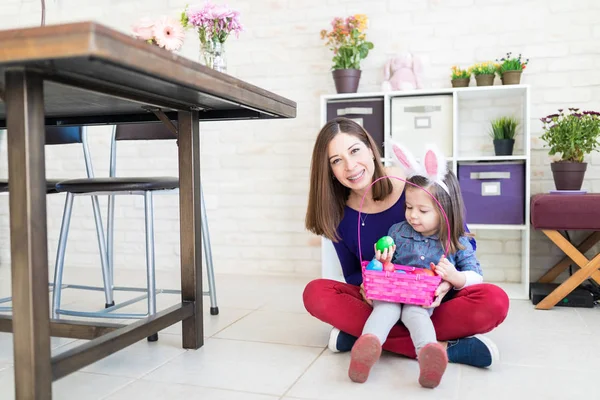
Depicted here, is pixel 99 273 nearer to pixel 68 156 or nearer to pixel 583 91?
pixel 68 156

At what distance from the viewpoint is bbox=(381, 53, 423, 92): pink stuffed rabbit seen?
2820mm

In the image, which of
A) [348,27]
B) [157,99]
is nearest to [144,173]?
[348,27]

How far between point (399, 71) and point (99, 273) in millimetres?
2088

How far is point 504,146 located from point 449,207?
1.20 meters

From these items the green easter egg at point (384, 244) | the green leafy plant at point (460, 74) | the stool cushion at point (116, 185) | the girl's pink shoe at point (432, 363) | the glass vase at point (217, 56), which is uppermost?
the green leafy plant at point (460, 74)

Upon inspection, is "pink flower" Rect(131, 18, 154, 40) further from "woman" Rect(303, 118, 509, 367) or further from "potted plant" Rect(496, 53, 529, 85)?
"potted plant" Rect(496, 53, 529, 85)

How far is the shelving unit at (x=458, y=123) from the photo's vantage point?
102 inches

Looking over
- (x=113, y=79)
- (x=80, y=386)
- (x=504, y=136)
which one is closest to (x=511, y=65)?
Answer: (x=504, y=136)

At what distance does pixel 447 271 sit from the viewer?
157 cm

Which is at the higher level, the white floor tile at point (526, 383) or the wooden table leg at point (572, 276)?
the wooden table leg at point (572, 276)

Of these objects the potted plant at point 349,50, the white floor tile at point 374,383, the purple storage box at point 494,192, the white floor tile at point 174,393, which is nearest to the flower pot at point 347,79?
the potted plant at point 349,50

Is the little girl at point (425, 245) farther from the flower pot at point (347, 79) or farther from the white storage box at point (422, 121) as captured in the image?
the flower pot at point (347, 79)

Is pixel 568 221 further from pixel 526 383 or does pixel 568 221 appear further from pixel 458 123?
pixel 526 383

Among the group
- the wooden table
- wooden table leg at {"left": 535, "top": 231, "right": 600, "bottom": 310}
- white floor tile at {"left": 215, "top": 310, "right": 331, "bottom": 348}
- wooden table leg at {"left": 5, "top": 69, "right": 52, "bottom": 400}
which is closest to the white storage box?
wooden table leg at {"left": 535, "top": 231, "right": 600, "bottom": 310}
